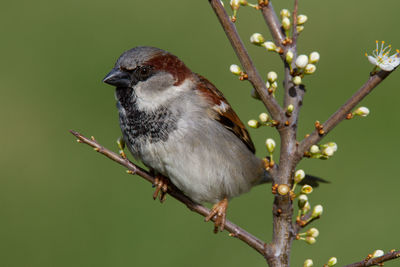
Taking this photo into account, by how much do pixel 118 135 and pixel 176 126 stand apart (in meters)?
1.80

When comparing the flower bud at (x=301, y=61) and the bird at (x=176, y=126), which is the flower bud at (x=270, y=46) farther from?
the bird at (x=176, y=126)

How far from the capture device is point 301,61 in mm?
1354

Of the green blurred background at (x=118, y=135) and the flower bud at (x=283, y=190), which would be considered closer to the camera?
the flower bud at (x=283, y=190)

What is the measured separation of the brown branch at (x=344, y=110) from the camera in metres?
1.33

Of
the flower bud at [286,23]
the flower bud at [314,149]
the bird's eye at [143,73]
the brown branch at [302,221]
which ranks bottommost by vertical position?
the brown branch at [302,221]

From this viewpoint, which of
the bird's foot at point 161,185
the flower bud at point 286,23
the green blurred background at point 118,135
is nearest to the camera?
the flower bud at point 286,23

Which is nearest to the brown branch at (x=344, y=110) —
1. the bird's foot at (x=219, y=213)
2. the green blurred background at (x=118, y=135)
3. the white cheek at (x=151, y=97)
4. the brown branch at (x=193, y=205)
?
the brown branch at (x=193, y=205)

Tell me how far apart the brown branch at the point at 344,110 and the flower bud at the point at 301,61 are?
0.13 meters

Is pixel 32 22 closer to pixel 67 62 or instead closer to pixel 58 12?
pixel 58 12

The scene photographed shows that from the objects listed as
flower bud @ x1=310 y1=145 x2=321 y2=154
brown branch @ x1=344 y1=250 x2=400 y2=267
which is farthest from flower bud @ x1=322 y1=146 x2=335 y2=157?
brown branch @ x1=344 y1=250 x2=400 y2=267

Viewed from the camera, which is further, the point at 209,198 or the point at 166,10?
the point at 166,10

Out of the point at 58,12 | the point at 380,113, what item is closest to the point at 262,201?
the point at 380,113

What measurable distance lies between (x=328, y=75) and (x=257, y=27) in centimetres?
82

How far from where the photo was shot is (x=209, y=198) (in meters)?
2.06
